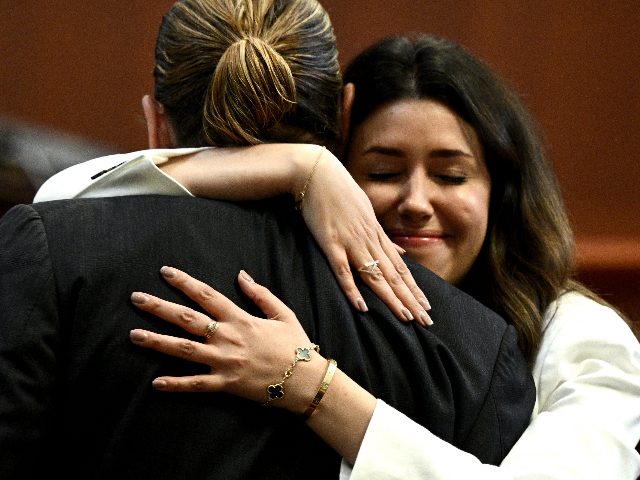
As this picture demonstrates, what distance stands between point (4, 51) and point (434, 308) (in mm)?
1977

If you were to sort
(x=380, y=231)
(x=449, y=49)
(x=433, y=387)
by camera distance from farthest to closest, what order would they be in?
(x=449, y=49) < (x=380, y=231) < (x=433, y=387)

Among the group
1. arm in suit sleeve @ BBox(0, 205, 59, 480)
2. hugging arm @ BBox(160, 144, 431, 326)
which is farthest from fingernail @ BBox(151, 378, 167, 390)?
hugging arm @ BBox(160, 144, 431, 326)

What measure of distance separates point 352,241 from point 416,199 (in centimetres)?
45

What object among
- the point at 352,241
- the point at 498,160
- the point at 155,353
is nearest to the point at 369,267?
the point at 352,241

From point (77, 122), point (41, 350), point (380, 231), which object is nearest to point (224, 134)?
point (380, 231)

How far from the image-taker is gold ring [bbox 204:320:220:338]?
3.69 ft

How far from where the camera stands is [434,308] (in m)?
1.24

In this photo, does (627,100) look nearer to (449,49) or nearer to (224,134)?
(449,49)

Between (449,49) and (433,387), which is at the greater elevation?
(449,49)

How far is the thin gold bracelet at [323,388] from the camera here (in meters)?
1.16

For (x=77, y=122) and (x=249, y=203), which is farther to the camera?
(x=77, y=122)

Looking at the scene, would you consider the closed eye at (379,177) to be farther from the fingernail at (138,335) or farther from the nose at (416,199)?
the fingernail at (138,335)

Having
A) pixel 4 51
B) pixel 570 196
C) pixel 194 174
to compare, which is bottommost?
pixel 570 196

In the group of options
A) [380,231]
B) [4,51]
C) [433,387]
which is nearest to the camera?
[433,387]
